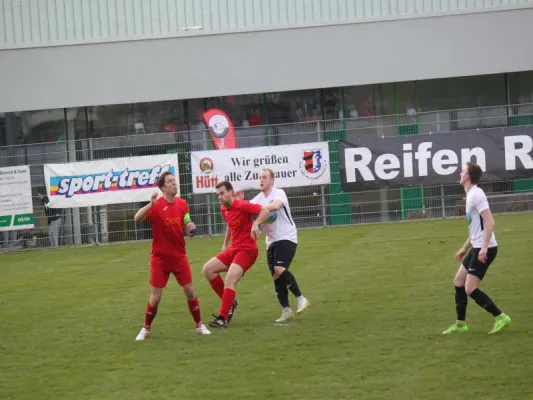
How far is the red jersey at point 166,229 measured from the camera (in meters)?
12.2

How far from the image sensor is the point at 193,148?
27.7 meters

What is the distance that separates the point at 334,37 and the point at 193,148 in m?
5.61

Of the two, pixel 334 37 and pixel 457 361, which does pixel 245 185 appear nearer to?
pixel 334 37

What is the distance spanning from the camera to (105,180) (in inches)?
1056

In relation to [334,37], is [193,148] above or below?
below

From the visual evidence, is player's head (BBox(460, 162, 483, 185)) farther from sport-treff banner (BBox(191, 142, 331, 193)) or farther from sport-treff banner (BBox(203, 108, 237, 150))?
sport-treff banner (BBox(203, 108, 237, 150))

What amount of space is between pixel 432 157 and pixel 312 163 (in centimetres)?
306

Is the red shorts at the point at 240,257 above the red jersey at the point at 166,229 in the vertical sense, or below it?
below

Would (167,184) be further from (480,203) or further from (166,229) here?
(480,203)

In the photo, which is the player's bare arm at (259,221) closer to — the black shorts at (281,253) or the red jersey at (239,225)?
the red jersey at (239,225)

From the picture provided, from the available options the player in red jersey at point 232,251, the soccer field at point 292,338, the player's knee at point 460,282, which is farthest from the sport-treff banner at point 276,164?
the player's knee at point 460,282

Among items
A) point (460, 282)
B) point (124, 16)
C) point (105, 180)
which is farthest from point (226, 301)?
point (124, 16)

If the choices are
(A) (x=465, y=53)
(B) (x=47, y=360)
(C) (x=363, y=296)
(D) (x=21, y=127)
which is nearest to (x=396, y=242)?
(C) (x=363, y=296)

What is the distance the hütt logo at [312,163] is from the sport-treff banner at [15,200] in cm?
714
